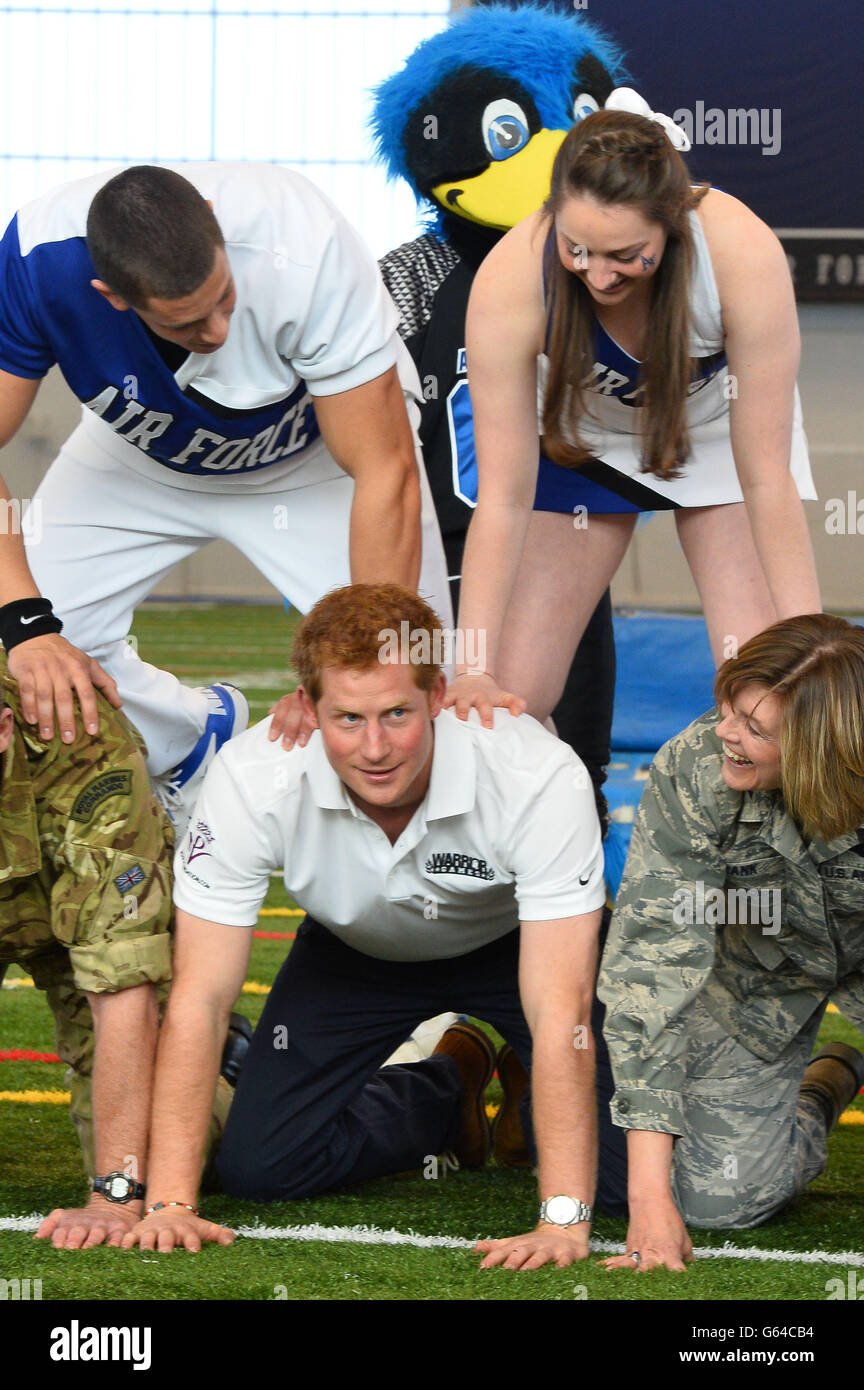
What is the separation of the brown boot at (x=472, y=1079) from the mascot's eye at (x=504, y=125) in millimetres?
1927

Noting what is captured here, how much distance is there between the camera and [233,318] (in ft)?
8.53

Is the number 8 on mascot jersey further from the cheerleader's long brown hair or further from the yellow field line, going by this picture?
the yellow field line

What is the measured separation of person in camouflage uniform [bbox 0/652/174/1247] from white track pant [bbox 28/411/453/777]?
25.5 inches

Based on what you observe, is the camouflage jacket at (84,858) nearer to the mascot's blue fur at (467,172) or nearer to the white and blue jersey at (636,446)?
the white and blue jersey at (636,446)

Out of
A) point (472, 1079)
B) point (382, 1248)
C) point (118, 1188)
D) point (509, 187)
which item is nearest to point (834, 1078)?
point (472, 1079)

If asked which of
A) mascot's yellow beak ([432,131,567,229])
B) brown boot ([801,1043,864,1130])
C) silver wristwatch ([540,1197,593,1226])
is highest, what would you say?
mascot's yellow beak ([432,131,567,229])

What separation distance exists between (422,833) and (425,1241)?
1.86 ft

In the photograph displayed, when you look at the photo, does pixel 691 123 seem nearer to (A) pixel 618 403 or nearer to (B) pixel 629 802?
(B) pixel 629 802

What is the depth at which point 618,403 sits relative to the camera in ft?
8.52

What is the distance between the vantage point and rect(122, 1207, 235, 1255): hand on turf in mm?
2094

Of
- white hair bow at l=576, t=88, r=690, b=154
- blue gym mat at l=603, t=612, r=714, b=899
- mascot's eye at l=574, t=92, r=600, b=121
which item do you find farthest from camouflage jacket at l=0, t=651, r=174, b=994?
blue gym mat at l=603, t=612, r=714, b=899

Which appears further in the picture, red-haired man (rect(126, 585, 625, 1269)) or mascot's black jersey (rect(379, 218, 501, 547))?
mascot's black jersey (rect(379, 218, 501, 547))

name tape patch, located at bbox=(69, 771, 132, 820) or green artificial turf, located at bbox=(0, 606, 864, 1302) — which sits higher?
name tape patch, located at bbox=(69, 771, 132, 820)

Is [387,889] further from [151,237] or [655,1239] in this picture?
[151,237]
